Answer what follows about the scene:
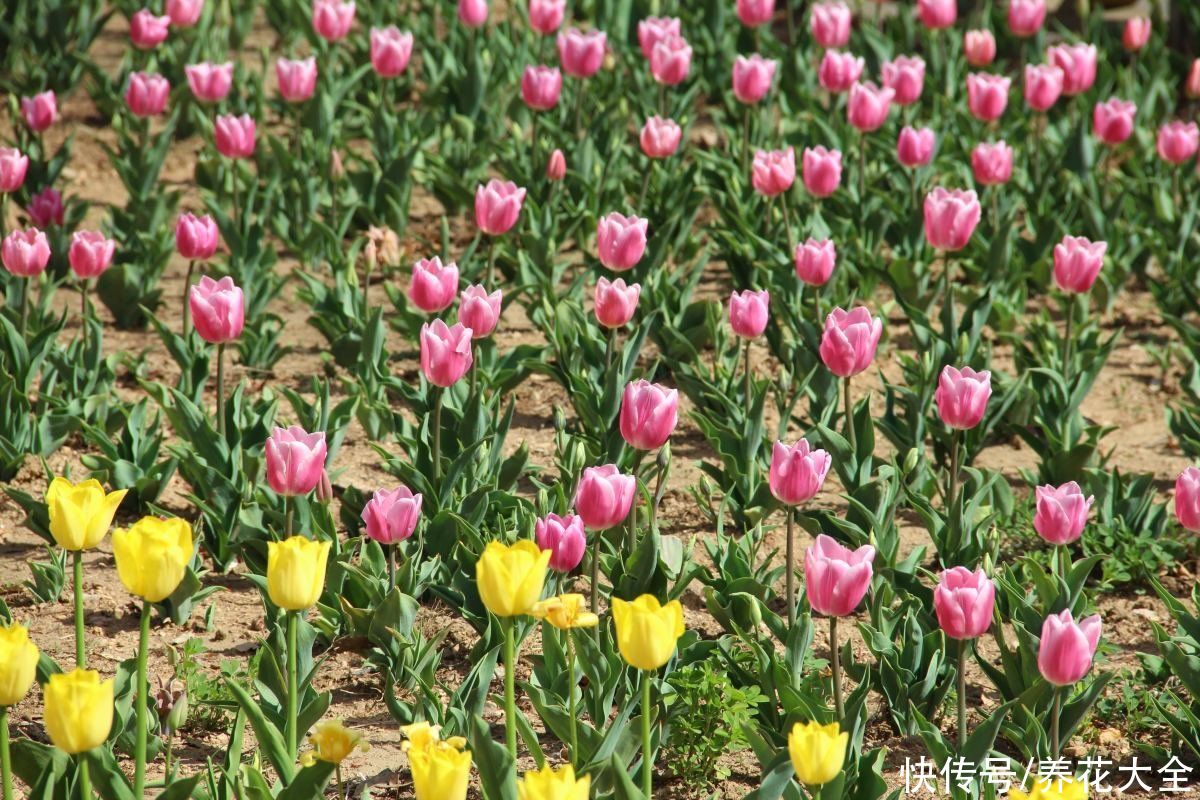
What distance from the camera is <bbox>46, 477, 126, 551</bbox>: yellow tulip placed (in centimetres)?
267

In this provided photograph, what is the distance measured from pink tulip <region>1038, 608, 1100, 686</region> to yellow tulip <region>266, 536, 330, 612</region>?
1236mm

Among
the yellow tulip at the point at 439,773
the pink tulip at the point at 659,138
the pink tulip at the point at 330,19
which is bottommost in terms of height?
the pink tulip at the point at 659,138

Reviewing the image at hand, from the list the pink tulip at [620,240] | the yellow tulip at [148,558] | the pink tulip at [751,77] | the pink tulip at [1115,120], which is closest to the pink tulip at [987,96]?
the pink tulip at [1115,120]

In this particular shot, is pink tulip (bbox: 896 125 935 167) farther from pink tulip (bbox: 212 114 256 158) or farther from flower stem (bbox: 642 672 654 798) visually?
flower stem (bbox: 642 672 654 798)

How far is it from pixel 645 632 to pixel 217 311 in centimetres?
180

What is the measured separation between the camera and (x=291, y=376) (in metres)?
5.03

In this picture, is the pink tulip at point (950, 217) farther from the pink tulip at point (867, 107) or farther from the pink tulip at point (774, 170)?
the pink tulip at point (867, 107)

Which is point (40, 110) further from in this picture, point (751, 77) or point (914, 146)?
point (914, 146)

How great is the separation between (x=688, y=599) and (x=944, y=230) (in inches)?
50.6

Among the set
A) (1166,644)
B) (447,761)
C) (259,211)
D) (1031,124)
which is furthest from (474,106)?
(447,761)

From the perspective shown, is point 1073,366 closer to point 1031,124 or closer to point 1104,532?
point 1104,532

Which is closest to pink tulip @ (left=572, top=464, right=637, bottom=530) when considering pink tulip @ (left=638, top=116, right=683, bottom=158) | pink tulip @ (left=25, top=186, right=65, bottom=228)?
pink tulip @ (left=638, top=116, right=683, bottom=158)

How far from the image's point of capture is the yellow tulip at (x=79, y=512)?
2.67m

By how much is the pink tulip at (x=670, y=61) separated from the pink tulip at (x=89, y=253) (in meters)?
2.13
